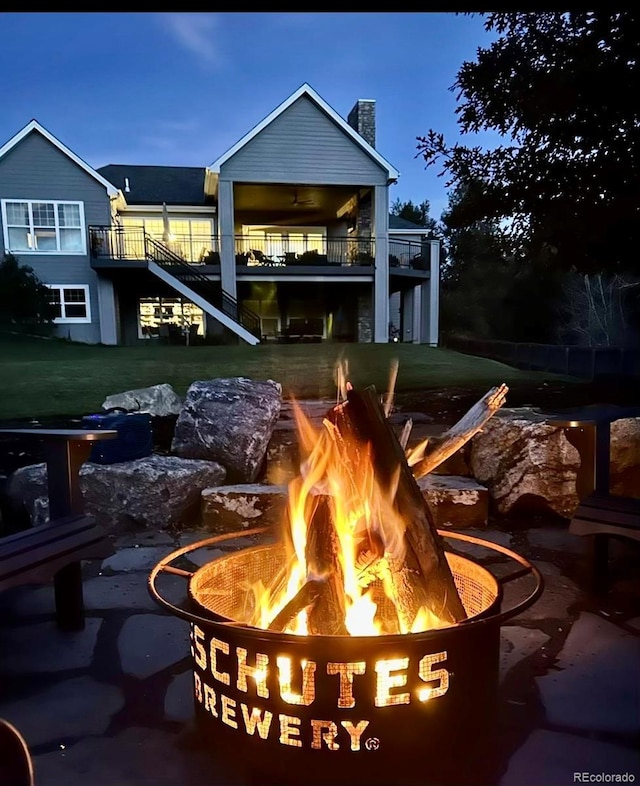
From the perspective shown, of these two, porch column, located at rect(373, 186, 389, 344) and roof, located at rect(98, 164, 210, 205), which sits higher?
roof, located at rect(98, 164, 210, 205)

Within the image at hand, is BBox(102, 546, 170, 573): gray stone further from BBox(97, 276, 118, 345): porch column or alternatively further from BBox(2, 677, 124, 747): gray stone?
BBox(97, 276, 118, 345): porch column

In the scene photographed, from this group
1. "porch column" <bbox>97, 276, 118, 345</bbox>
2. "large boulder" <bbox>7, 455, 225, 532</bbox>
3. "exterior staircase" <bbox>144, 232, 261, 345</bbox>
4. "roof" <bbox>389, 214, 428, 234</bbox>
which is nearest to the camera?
"large boulder" <bbox>7, 455, 225, 532</bbox>

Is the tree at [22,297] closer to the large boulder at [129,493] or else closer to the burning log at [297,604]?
the large boulder at [129,493]

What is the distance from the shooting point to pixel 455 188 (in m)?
3.88

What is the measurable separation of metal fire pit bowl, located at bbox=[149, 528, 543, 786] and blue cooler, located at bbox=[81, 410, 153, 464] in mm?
2512

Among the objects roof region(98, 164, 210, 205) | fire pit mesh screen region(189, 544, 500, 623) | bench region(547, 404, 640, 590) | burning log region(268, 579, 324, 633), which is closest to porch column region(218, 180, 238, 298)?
roof region(98, 164, 210, 205)

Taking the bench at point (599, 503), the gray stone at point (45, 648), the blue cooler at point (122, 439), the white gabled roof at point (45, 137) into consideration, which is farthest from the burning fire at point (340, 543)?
the white gabled roof at point (45, 137)

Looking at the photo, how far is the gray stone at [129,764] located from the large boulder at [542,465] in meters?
2.49

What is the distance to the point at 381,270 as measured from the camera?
6262 mm

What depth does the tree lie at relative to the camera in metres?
3.97

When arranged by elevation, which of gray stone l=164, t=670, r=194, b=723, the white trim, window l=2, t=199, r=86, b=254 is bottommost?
gray stone l=164, t=670, r=194, b=723
